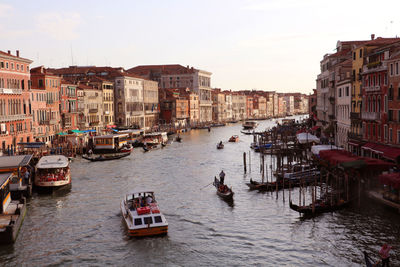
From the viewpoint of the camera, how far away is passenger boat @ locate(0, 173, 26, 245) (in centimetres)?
1648

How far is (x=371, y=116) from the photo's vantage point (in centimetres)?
2775

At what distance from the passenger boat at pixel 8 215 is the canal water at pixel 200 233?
34 centimetres

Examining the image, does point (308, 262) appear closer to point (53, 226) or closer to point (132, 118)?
point (53, 226)

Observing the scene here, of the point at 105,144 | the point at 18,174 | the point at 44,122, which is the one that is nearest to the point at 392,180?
the point at 18,174

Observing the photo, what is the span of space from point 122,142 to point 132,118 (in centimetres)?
2399

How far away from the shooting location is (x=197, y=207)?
73.0 feet

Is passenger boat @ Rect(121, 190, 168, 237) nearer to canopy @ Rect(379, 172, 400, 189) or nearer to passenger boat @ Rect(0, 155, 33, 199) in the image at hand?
passenger boat @ Rect(0, 155, 33, 199)

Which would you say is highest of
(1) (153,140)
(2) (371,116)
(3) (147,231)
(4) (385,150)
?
(2) (371,116)

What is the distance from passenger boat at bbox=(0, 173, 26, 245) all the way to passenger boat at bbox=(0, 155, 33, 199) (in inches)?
75.2

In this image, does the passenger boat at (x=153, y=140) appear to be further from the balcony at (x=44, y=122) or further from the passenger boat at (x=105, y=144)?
the balcony at (x=44, y=122)

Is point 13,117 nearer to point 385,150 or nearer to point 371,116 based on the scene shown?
point 371,116

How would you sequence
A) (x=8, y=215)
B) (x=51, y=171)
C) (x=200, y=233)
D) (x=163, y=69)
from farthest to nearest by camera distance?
(x=163, y=69)
(x=51, y=171)
(x=8, y=215)
(x=200, y=233)

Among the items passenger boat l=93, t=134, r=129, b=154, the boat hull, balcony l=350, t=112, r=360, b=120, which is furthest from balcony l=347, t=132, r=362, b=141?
passenger boat l=93, t=134, r=129, b=154

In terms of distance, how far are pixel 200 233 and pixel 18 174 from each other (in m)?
10.9
